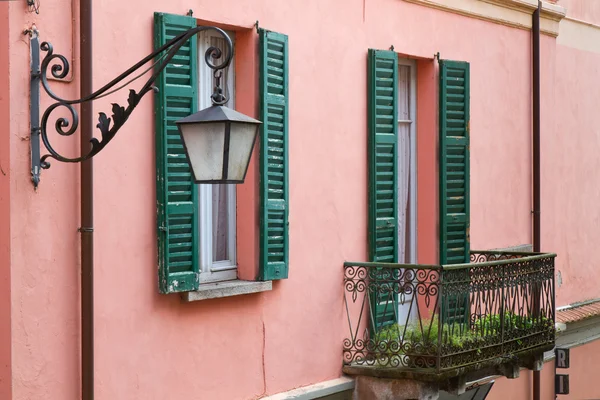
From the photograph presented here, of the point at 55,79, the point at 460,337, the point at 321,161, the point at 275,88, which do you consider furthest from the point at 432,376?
the point at 55,79

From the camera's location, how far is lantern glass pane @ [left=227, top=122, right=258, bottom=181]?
256 inches

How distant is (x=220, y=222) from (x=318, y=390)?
70.9 inches

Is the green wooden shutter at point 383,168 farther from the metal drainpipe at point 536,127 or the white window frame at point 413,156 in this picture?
the metal drainpipe at point 536,127

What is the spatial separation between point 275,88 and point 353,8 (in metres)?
1.54

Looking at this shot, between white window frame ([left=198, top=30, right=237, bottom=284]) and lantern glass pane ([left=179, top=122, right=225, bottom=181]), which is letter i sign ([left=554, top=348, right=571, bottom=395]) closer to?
white window frame ([left=198, top=30, right=237, bottom=284])

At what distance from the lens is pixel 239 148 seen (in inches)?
258

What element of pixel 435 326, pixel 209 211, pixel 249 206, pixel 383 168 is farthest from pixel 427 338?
pixel 209 211

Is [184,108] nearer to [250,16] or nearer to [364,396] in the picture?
[250,16]

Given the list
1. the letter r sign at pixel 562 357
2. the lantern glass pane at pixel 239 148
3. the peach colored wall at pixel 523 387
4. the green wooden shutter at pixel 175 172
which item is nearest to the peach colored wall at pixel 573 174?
the letter r sign at pixel 562 357

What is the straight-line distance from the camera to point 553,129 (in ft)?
46.9

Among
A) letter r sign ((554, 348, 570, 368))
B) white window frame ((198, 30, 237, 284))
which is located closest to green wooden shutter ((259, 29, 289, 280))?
white window frame ((198, 30, 237, 284))

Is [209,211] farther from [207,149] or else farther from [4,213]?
[207,149]

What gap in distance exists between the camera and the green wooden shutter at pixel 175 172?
8336mm

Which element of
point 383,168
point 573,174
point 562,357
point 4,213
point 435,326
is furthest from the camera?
point 573,174
